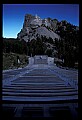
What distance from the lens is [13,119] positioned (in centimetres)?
616

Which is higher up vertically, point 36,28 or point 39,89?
point 36,28

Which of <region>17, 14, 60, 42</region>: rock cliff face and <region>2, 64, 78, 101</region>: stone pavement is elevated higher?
<region>17, 14, 60, 42</region>: rock cliff face

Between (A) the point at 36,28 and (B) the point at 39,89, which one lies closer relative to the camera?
(B) the point at 39,89

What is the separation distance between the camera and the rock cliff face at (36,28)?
118 m

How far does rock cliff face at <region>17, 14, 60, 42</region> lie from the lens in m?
118

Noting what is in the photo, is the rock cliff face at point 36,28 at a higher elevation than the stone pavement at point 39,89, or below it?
higher

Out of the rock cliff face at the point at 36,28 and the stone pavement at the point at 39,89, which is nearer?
the stone pavement at the point at 39,89

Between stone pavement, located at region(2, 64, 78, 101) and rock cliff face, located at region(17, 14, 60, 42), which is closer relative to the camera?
stone pavement, located at region(2, 64, 78, 101)

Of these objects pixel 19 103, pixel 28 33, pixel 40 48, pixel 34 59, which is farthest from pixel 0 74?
pixel 28 33

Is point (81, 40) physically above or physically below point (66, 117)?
above

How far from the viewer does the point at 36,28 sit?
126 metres

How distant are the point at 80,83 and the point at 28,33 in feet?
395

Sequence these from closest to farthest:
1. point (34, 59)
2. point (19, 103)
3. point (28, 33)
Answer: point (19, 103)
point (34, 59)
point (28, 33)

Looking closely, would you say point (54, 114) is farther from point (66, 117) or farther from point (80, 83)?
point (80, 83)
